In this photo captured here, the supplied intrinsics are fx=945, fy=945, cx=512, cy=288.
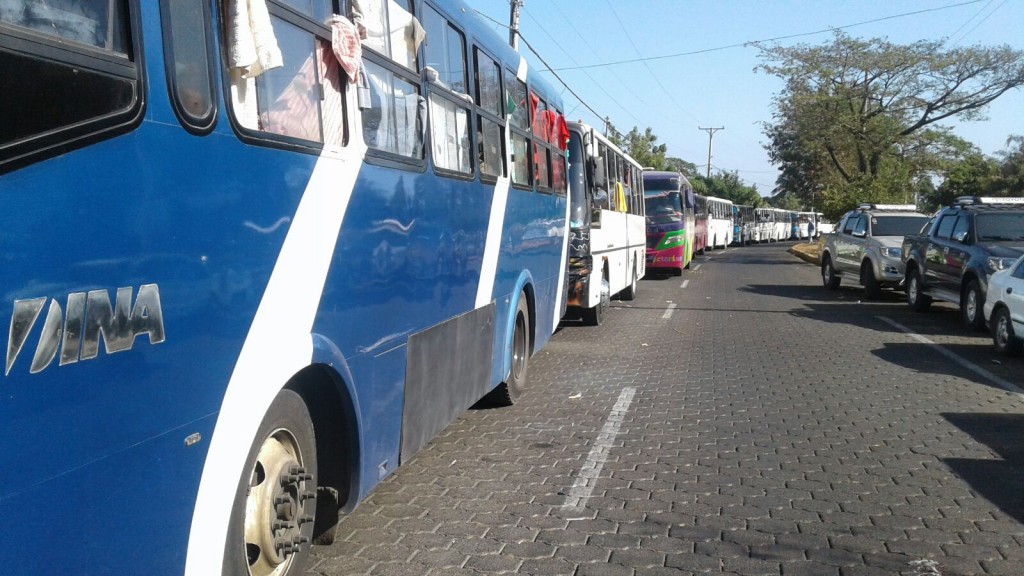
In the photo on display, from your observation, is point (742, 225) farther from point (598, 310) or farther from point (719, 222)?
point (598, 310)

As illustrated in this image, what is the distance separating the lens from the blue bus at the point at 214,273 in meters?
2.26

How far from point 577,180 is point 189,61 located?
9.70 meters

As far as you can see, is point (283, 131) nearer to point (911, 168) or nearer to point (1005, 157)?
point (911, 168)

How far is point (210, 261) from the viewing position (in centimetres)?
299

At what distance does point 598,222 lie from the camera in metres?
13.7

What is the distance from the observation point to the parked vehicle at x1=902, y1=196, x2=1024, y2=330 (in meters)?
13.7

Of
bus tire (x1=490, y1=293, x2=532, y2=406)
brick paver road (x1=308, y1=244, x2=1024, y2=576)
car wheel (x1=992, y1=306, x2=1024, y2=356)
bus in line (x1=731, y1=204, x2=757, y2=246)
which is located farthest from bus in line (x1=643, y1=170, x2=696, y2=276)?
bus in line (x1=731, y1=204, x2=757, y2=246)

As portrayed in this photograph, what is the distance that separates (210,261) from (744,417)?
6.04m

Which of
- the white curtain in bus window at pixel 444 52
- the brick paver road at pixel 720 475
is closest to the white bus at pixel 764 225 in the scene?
the brick paver road at pixel 720 475

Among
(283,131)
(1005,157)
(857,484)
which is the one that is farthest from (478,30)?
(1005,157)

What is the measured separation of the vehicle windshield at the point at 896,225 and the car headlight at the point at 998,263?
21.2 feet

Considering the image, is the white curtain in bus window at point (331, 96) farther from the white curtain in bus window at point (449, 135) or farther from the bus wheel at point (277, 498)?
the white curtain in bus window at point (449, 135)

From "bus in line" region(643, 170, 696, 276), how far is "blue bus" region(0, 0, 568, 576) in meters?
21.1

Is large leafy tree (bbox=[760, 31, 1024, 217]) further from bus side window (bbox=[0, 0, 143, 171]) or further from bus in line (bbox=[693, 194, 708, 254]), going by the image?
bus side window (bbox=[0, 0, 143, 171])
